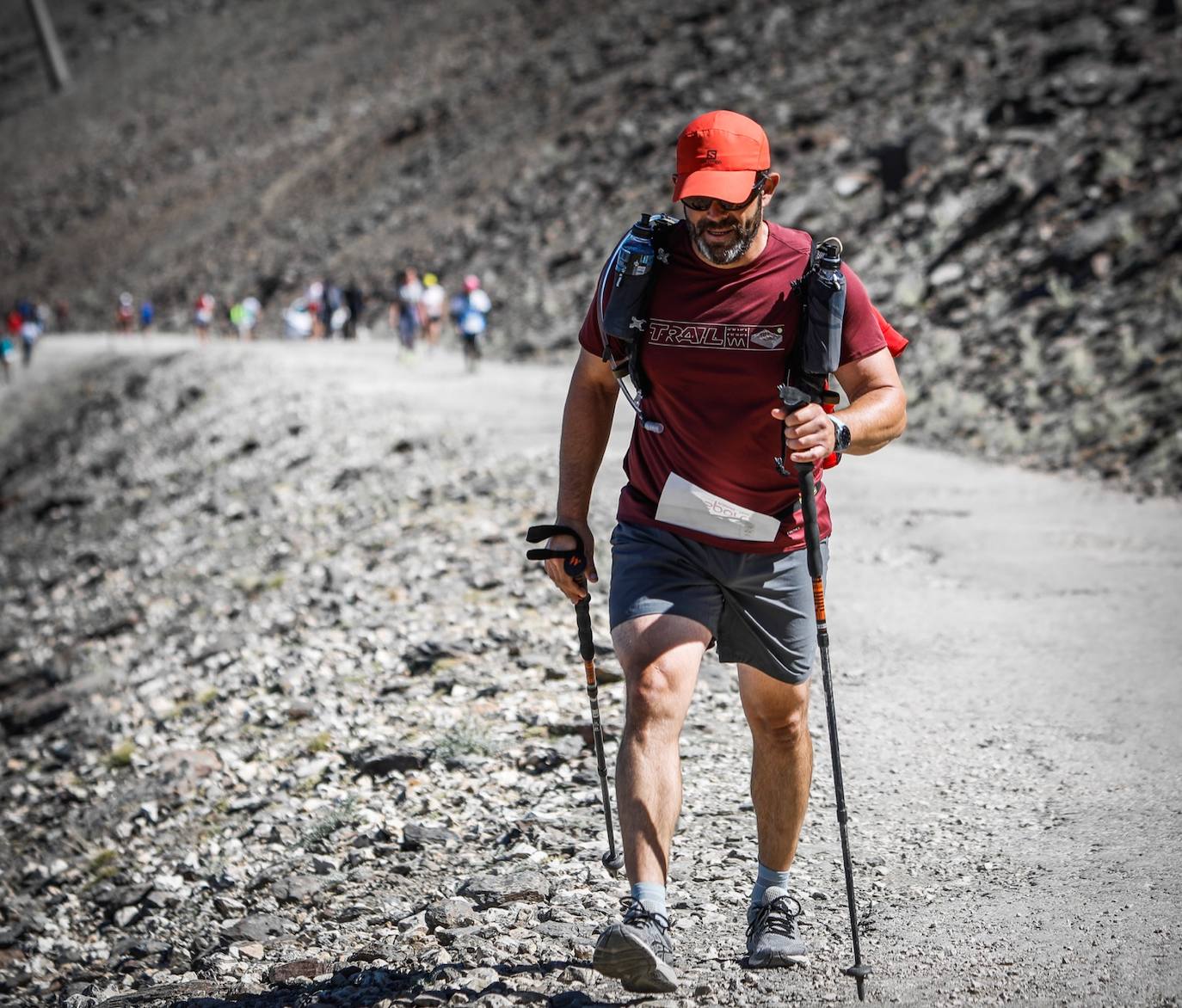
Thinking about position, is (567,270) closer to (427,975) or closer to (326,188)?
(326,188)

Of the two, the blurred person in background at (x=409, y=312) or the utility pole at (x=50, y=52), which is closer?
the blurred person in background at (x=409, y=312)

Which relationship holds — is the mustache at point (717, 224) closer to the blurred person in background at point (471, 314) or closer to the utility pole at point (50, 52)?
the blurred person in background at point (471, 314)

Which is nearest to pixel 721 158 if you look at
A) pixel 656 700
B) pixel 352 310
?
pixel 656 700

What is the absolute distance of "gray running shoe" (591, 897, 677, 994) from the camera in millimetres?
3342

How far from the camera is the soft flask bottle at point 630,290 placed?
3738 mm

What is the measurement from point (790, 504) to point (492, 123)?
42139 mm

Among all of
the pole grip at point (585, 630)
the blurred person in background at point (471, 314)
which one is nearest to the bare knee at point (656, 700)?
the pole grip at point (585, 630)

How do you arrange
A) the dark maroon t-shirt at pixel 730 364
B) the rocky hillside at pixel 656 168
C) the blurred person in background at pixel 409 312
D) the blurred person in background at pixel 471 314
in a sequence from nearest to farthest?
the dark maroon t-shirt at pixel 730 364 → the rocky hillside at pixel 656 168 → the blurred person in background at pixel 471 314 → the blurred person in background at pixel 409 312

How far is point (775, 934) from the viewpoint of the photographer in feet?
13.0

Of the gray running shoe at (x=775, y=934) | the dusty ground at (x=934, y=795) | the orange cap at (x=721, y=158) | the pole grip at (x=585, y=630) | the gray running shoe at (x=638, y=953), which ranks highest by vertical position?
the orange cap at (x=721, y=158)

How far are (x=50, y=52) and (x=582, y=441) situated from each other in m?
91.4

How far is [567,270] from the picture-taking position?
3125 centimetres

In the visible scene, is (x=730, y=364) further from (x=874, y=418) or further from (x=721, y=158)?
(x=721, y=158)

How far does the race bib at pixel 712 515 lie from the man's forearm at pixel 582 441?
410 millimetres
